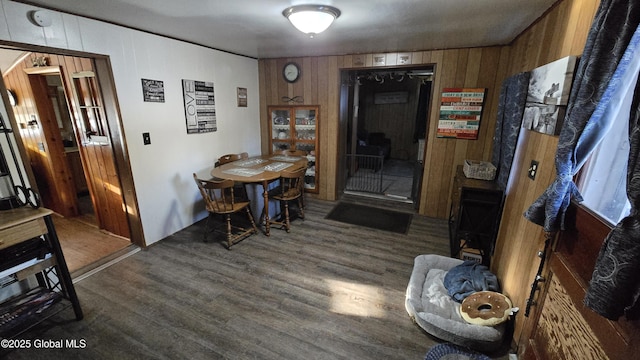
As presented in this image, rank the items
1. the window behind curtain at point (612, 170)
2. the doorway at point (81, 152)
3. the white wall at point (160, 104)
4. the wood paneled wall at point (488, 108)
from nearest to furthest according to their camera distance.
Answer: the window behind curtain at point (612, 170) → the wood paneled wall at point (488, 108) → the white wall at point (160, 104) → the doorway at point (81, 152)

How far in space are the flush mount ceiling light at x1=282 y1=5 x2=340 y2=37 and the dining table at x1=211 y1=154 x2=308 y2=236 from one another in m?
1.62

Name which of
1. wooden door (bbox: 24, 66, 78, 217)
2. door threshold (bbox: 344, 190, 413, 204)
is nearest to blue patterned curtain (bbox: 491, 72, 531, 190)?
door threshold (bbox: 344, 190, 413, 204)

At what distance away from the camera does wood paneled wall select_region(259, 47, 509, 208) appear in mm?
3164

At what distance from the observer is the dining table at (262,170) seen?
2.99 m

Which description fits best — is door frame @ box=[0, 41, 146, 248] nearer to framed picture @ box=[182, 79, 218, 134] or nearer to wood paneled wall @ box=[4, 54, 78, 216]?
framed picture @ box=[182, 79, 218, 134]

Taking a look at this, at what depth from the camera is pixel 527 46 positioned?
2.29 meters

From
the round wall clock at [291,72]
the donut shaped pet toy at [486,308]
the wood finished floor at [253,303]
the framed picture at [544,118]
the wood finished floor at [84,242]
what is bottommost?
the wood finished floor at [253,303]

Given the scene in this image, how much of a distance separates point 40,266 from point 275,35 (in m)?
2.83

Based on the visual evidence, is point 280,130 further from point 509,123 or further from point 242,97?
point 509,123

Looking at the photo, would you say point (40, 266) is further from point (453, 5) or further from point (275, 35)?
point (453, 5)

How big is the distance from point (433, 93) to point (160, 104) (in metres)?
3.41

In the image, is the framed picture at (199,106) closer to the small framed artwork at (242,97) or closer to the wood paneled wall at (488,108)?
the small framed artwork at (242,97)

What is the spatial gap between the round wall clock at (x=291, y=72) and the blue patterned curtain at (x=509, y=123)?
2.80 meters

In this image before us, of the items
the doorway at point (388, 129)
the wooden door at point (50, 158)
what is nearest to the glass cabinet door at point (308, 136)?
the doorway at point (388, 129)
